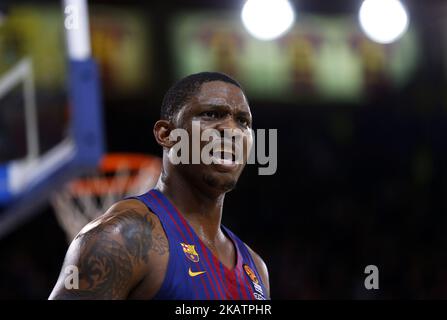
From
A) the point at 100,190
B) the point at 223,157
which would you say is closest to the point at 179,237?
the point at 223,157

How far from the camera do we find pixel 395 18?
7.66 meters

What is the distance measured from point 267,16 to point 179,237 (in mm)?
5730

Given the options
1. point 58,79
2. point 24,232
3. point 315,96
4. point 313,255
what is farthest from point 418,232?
point 58,79

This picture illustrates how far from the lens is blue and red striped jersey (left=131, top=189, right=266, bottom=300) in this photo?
2498mm

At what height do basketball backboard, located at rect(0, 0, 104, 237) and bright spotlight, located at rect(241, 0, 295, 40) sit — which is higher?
bright spotlight, located at rect(241, 0, 295, 40)

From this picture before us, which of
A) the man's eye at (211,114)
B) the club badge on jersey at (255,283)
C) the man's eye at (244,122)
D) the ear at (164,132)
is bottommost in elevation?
the club badge on jersey at (255,283)

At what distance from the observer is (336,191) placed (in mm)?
10961

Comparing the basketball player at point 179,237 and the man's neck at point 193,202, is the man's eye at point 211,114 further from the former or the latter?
the man's neck at point 193,202

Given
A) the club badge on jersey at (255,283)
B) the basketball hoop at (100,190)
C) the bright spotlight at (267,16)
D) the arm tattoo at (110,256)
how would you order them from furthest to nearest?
the bright spotlight at (267,16) < the basketball hoop at (100,190) < the club badge on jersey at (255,283) < the arm tattoo at (110,256)

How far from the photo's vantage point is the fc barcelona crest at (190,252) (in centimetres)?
263

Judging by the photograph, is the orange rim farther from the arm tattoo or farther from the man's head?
the arm tattoo

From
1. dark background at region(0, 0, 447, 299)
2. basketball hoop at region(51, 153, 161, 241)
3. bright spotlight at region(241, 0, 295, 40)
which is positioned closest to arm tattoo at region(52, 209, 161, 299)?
basketball hoop at region(51, 153, 161, 241)

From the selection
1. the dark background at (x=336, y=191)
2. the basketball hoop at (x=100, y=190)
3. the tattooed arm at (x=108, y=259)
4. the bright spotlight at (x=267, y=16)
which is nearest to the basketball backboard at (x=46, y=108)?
the basketball hoop at (x=100, y=190)

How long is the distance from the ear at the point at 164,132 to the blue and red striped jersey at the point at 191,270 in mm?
176
